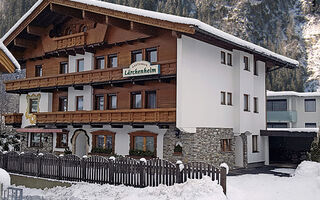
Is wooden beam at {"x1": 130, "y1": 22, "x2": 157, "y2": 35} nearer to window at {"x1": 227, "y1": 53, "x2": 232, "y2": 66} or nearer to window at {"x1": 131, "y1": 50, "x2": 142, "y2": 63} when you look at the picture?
window at {"x1": 131, "y1": 50, "x2": 142, "y2": 63}

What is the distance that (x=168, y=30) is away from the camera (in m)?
21.5

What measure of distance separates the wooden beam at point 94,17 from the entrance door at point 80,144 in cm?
842

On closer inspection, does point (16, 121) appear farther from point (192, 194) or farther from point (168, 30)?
point (192, 194)

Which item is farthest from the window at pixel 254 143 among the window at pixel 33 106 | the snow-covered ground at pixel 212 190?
the window at pixel 33 106

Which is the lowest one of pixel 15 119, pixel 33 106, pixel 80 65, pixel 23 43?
pixel 15 119

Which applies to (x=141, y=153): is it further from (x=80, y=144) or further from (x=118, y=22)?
(x=118, y=22)

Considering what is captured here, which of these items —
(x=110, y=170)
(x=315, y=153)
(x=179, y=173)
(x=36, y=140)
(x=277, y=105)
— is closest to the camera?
(x=179, y=173)

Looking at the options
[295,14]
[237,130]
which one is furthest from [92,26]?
[295,14]

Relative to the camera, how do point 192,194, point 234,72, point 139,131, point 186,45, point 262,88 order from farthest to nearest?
point 262,88 → point 234,72 → point 139,131 → point 186,45 → point 192,194

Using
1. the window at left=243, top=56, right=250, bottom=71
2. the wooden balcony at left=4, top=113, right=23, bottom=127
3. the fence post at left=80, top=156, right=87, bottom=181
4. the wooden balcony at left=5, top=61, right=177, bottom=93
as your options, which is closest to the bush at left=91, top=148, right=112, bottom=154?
the wooden balcony at left=5, top=61, right=177, bottom=93

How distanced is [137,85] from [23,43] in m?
12.2

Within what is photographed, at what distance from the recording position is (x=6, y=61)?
1179 centimetres

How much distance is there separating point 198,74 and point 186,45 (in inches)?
78.7

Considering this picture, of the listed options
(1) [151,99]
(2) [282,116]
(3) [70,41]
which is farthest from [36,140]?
(2) [282,116]
